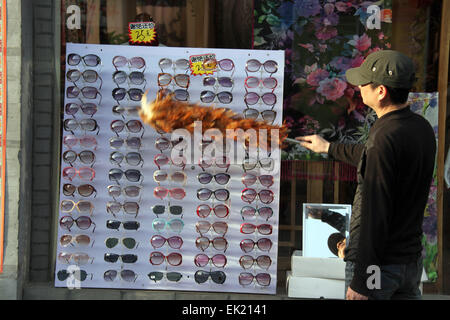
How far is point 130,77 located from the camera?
4711mm

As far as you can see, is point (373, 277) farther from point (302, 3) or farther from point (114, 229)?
point (302, 3)

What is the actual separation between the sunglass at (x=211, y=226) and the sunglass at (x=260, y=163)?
0.58 metres

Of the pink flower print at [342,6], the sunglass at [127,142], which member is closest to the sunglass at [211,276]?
the sunglass at [127,142]

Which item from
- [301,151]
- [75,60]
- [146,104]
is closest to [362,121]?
[301,151]

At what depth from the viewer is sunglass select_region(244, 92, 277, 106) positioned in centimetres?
469

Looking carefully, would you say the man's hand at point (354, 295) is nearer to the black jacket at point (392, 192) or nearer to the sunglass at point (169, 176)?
the black jacket at point (392, 192)

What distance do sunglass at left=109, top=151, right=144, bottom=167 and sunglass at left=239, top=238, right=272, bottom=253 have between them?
121cm

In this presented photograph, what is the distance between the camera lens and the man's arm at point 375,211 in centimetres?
263

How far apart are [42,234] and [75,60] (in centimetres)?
173

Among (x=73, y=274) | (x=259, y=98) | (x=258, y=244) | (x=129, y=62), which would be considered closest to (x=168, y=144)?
(x=129, y=62)

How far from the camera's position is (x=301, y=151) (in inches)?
195

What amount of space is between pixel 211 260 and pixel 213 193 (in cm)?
62

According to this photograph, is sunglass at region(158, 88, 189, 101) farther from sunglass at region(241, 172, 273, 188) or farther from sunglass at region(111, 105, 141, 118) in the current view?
sunglass at region(241, 172, 273, 188)

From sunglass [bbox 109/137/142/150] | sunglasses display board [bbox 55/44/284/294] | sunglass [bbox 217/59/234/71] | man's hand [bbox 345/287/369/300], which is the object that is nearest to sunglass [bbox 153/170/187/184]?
sunglasses display board [bbox 55/44/284/294]
